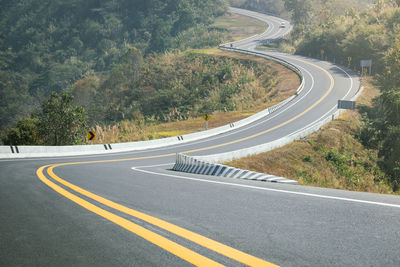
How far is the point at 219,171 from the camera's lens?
13.4 m

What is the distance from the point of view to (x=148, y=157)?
24922mm

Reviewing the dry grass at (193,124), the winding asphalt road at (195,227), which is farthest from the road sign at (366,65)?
the winding asphalt road at (195,227)

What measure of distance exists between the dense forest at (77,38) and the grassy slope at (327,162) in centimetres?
5822

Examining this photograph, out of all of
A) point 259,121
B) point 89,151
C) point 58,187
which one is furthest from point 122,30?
point 58,187

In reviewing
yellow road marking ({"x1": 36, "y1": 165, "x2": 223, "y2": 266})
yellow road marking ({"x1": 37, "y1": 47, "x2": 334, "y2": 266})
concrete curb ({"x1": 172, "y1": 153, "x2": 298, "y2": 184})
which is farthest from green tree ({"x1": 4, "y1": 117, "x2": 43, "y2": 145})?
yellow road marking ({"x1": 36, "y1": 165, "x2": 223, "y2": 266})

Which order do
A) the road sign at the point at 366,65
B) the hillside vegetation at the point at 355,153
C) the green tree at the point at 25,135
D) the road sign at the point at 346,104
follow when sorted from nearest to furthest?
the hillside vegetation at the point at 355,153, the green tree at the point at 25,135, the road sign at the point at 346,104, the road sign at the point at 366,65

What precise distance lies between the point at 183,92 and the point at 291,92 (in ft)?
59.8

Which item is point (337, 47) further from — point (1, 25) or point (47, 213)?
point (1, 25)

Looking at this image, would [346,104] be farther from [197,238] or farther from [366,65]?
[197,238]

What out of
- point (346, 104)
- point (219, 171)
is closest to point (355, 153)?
point (346, 104)

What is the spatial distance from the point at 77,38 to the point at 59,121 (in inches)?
4012

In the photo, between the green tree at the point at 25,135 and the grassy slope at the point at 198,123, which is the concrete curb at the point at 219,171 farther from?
the green tree at the point at 25,135

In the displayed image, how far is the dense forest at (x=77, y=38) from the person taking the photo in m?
101

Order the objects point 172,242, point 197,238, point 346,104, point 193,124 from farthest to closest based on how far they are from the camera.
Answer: point 193,124 < point 346,104 < point 197,238 < point 172,242
